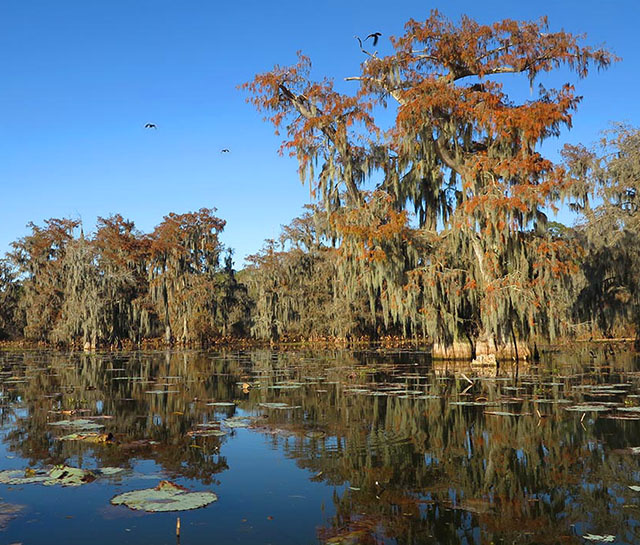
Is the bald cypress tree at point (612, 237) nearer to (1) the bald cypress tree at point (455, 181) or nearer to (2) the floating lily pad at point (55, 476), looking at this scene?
(1) the bald cypress tree at point (455, 181)

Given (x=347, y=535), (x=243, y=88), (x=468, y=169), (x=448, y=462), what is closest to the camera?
(x=347, y=535)

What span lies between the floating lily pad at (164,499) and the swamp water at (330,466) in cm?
3

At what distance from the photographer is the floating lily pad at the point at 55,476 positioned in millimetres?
5047

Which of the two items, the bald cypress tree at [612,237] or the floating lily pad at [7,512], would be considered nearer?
the floating lily pad at [7,512]

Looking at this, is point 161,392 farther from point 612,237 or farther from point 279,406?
point 612,237

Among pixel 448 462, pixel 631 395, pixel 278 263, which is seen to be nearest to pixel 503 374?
pixel 631 395

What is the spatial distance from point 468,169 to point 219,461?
14.7 meters

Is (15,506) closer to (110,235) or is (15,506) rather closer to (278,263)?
(278,263)

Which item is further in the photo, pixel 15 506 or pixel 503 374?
pixel 503 374

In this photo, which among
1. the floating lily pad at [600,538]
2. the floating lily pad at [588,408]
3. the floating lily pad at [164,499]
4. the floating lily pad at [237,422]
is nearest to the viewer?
the floating lily pad at [600,538]

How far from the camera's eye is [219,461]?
5895 mm

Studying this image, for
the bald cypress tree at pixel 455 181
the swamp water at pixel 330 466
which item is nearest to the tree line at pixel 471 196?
the bald cypress tree at pixel 455 181

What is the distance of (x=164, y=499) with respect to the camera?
4.45 m

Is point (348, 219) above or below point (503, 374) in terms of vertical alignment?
above
